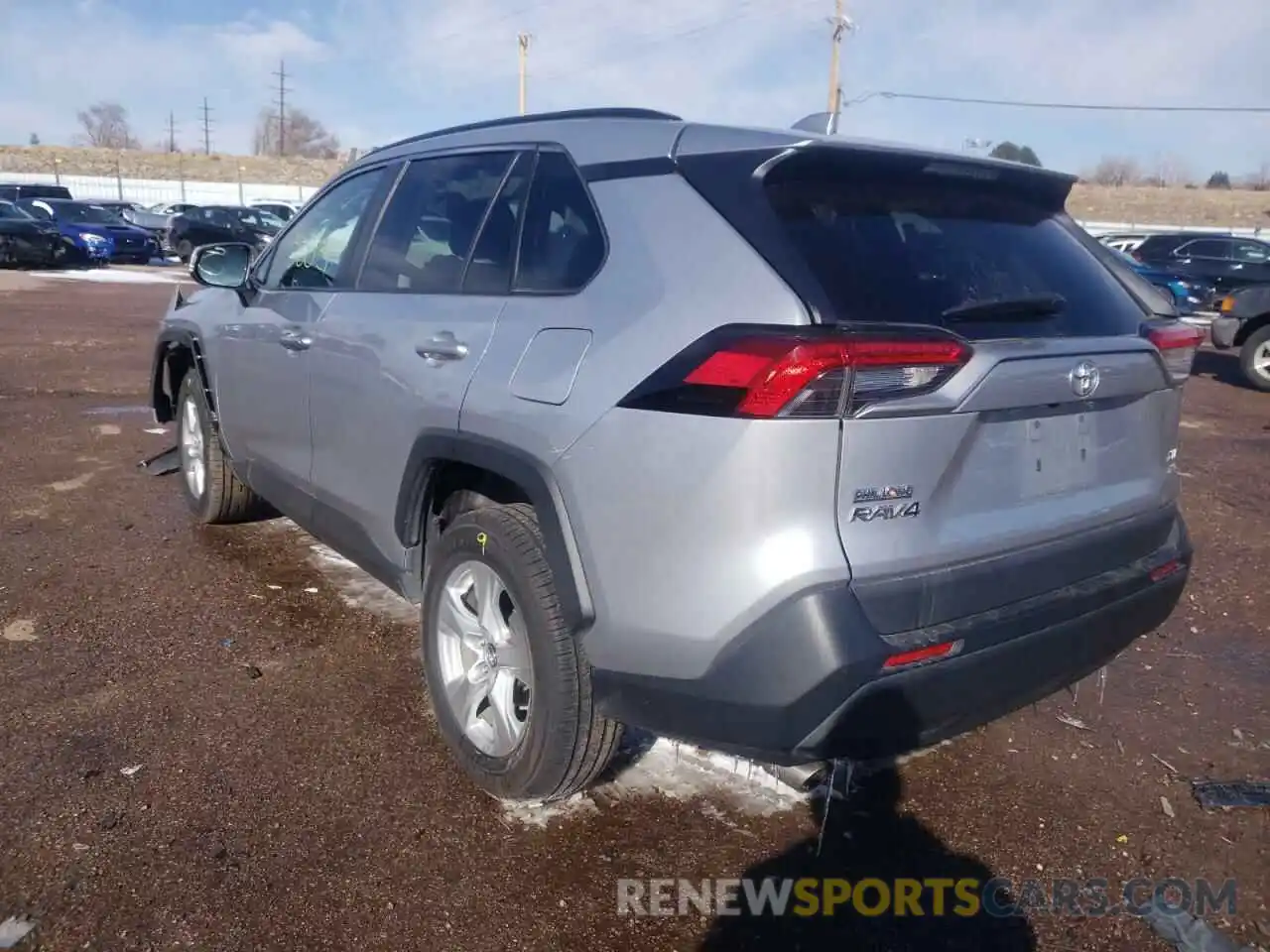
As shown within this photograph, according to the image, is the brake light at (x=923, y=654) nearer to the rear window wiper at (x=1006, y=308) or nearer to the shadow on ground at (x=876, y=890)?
the shadow on ground at (x=876, y=890)

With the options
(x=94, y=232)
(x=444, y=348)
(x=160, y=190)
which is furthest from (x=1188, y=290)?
(x=160, y=190)

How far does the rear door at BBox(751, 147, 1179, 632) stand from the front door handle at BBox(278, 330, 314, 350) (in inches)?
83.6

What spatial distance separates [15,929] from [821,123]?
10.2 ft

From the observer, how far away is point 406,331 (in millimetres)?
3260

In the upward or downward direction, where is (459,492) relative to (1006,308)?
downward

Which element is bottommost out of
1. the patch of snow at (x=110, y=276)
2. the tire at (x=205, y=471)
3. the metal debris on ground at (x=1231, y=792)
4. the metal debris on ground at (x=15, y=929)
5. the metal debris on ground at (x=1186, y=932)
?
the patch of snow at (x=110, y=276)

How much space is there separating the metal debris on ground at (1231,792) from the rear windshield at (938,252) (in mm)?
1484

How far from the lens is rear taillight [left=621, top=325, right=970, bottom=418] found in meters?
2.15

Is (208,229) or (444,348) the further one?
(208,229)

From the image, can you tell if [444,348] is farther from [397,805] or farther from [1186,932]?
[1186,932]

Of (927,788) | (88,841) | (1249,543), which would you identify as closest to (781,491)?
(927,788)

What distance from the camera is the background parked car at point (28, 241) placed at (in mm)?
22500

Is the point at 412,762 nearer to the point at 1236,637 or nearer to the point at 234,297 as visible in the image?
the point at 234,297

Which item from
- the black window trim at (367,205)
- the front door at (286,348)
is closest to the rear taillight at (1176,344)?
the black window trim at (367,205)
